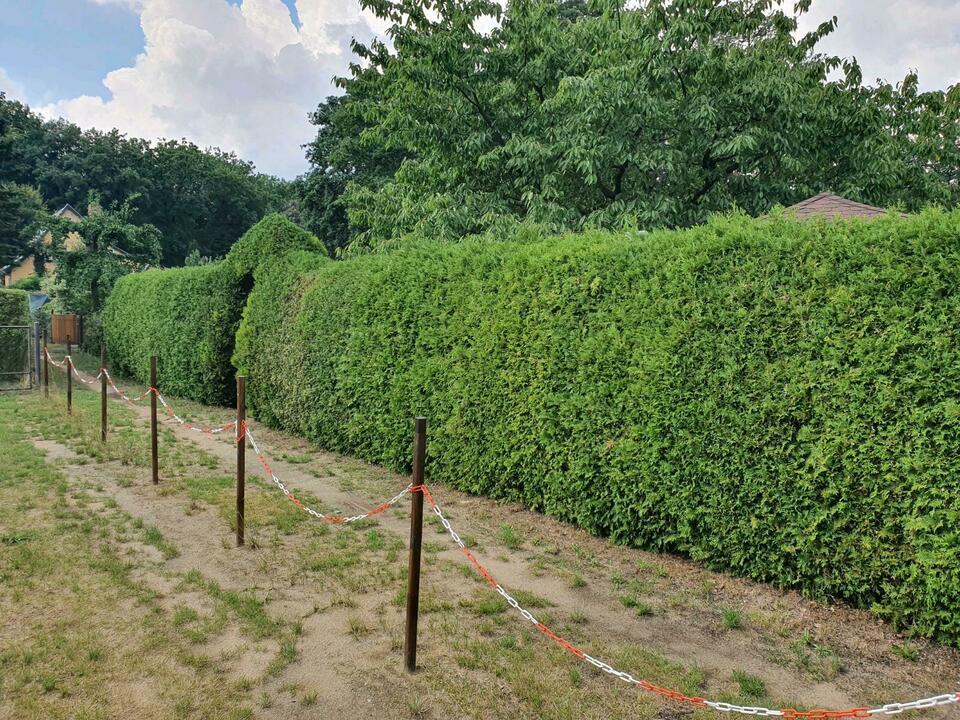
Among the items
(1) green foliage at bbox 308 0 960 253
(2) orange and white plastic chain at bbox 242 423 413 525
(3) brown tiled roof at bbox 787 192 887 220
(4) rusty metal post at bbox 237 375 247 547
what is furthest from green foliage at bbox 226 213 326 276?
(3) brown tiled roof at bbox 787 192 887 220

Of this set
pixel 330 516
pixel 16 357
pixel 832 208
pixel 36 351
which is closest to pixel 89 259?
pixel 16 357

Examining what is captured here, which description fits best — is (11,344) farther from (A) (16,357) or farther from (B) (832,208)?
(B) (832,208)

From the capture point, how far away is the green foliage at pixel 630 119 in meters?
10.4

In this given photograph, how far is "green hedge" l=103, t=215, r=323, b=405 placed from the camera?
505 inches

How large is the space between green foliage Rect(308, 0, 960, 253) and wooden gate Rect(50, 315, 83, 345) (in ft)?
49.1

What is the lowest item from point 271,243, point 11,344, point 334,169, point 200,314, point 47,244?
point 11,344

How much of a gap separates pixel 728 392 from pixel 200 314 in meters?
12.7

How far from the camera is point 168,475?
25.8ft

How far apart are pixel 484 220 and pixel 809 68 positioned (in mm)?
7109

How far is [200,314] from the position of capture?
14492mm

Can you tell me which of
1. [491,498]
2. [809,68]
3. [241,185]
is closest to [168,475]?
[491,498]

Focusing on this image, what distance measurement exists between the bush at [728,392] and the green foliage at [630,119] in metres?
4.10

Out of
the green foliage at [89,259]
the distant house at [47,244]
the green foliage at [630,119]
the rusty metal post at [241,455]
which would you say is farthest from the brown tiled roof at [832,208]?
Answer: the distant house at [47,244]

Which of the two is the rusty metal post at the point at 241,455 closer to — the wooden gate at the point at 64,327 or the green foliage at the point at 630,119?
the green foliage at the point at 630,119
